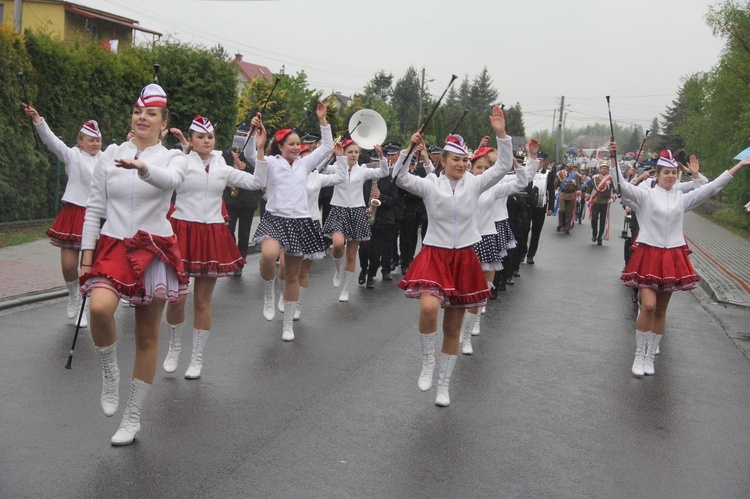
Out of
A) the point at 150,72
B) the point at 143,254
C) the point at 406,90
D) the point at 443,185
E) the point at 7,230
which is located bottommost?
the point at 7,230

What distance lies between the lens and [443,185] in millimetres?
Answer: 6816

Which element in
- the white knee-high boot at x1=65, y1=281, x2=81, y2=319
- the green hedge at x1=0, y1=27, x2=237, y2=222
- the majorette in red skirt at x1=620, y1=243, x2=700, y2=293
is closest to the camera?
the majorette in red skirt at x1=620, y1=243, x2=700, y2=293

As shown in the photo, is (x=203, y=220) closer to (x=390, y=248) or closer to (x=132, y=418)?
(x=132, y=418)

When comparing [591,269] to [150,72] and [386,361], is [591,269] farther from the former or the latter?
[150,72]

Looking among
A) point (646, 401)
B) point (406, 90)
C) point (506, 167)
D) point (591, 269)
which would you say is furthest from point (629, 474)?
point (406, 90)

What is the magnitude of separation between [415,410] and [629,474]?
1.69 meters

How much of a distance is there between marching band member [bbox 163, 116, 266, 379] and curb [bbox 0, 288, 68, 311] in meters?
3.11

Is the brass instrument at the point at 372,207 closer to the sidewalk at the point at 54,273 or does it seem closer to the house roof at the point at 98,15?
the sidewalk at the point at 54,273

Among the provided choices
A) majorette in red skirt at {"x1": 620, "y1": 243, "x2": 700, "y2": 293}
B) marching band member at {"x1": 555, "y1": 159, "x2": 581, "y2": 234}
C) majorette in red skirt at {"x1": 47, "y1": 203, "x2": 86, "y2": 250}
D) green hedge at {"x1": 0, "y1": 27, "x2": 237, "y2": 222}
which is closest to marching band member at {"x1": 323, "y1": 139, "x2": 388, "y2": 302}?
majorette in red skirt at {"x1": 47, "y1": 203, "x2": 86, "y2": 250}

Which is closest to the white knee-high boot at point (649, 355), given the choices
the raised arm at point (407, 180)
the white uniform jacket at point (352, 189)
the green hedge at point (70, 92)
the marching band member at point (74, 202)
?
the raised arm at point (407, 180)

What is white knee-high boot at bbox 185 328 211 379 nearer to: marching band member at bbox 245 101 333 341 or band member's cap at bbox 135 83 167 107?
marching band member at bbox 245 101 333 341

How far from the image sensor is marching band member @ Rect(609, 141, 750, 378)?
7.94 meters

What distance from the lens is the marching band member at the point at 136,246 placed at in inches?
203

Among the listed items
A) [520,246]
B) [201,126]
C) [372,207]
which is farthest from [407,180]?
[520,246]
